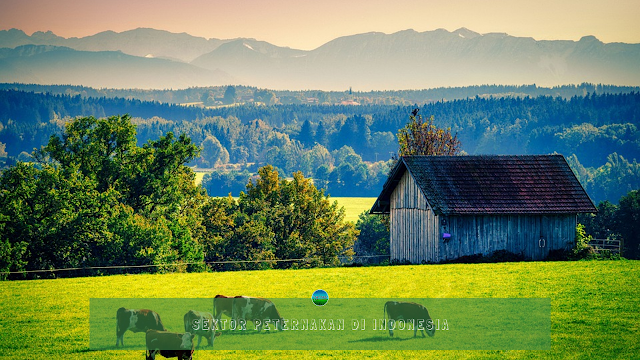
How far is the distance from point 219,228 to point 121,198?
11.2 meters

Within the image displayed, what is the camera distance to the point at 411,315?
22.9 m

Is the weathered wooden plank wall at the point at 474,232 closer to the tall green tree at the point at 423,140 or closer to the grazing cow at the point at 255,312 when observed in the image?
the tall green tree at the point at 423,140

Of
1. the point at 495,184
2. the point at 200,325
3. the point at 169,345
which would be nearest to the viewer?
the point at 169,345

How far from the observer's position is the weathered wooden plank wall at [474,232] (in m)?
44.5

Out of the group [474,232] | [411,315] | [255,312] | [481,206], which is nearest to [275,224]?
[474,232]

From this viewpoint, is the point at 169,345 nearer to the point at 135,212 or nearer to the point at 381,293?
the point at 381,293

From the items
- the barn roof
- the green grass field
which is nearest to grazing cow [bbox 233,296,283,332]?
the green grass field

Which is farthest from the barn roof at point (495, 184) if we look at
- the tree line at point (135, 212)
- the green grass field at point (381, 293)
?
the tree line at point (135, 212)

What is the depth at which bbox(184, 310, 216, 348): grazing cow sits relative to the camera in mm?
21031

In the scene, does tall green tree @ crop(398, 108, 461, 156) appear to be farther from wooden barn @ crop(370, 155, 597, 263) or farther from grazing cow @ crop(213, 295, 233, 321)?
grazing cow @ crop(213, 295, 233, 321)

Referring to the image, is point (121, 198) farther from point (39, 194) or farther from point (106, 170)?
point (39, 194)

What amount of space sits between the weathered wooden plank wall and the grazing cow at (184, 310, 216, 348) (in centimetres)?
2498

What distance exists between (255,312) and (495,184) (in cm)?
2672

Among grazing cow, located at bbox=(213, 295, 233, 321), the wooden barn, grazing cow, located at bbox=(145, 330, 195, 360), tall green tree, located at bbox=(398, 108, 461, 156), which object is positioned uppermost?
tall green tree, located at bbox=(398, 108, 461, 156)
